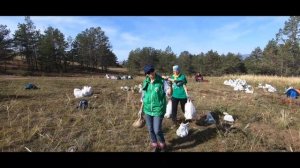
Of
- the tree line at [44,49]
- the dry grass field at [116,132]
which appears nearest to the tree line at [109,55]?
the tree line at [44,49]

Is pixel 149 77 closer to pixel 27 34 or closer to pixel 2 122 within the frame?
pixel 2 122

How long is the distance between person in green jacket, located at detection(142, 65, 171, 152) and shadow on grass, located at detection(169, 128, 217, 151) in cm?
36

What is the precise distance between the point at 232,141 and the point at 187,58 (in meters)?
46.5

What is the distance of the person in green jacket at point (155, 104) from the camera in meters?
4.91

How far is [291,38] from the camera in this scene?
4422 centimetres

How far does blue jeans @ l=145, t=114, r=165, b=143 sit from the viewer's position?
4.89 meters

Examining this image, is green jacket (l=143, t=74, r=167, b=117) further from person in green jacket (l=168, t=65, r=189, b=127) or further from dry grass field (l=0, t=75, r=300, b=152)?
person in green jacket (l=168, t=65, r=189, b=127)

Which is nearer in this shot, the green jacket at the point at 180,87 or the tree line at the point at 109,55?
the green jacket at the point at 180,87

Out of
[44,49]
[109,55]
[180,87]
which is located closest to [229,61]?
[109,55]

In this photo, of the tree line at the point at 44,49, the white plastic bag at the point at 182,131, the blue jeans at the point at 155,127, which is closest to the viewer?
the blue jeans at the point at 155,127

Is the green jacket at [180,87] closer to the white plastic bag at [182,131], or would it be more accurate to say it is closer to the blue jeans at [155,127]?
the white plastic bag at [182,131]

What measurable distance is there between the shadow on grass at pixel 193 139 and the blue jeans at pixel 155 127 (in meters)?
0.37

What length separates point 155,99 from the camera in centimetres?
493
